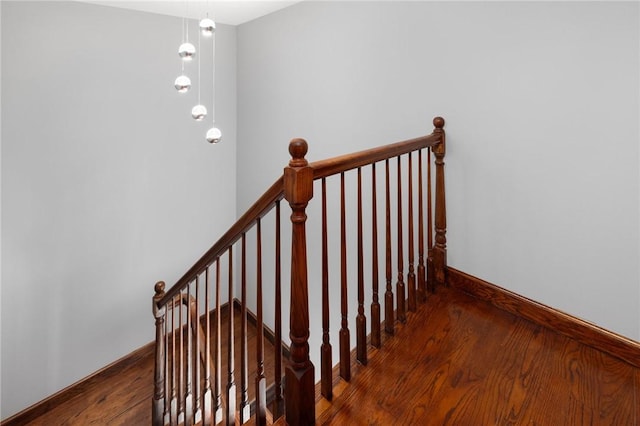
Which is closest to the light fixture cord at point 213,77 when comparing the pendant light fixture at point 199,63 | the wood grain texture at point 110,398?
the pendant light fixture at point 199,63

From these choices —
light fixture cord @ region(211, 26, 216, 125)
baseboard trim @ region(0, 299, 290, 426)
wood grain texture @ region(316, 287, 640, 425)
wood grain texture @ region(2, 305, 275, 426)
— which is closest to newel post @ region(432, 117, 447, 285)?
wood grain texture @ region(316, 287, 640, 425)

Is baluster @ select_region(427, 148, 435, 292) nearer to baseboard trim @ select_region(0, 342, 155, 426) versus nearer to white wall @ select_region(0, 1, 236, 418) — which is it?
white wall @ select_region(0, 1, 236, 418)

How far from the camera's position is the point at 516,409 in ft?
4.19

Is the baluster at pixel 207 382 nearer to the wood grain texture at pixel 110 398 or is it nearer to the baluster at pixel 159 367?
the baluster at pixel 159 367

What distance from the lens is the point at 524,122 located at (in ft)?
5.68

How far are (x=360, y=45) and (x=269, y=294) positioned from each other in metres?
2.49

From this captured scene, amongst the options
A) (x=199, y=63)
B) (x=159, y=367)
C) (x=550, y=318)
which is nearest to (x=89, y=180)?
(x=199, y=63)

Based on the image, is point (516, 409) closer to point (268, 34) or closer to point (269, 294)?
point (269, 294)

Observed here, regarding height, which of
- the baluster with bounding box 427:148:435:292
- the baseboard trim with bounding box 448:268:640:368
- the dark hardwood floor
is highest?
the baluster with bounding box 427:148:435:292

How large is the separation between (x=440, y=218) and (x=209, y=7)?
2.59 m

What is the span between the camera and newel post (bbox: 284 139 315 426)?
3.81ft

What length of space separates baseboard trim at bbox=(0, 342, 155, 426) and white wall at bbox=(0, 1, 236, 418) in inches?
2.1

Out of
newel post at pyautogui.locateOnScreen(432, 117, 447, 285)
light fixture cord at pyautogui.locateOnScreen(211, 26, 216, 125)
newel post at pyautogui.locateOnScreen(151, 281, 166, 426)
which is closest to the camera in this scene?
newel post at pyautogui.locateOnScreen(432, 117, 447, 285)

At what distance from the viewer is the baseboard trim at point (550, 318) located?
5.05ft
